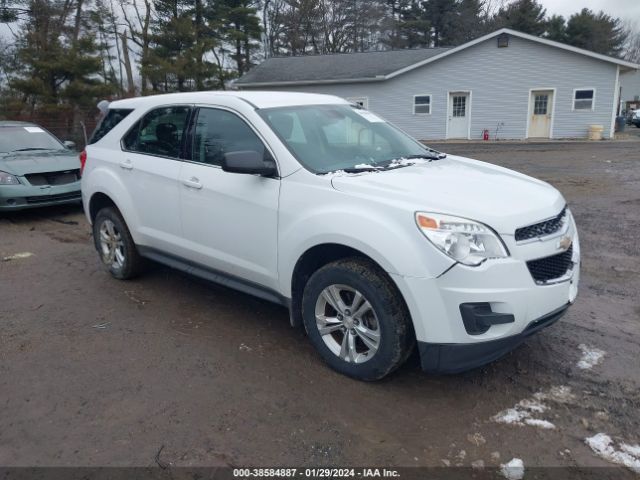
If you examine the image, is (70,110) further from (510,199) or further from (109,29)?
(510,199)

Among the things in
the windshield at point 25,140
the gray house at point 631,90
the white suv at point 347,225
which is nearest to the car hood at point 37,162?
the windshield at point 25,140

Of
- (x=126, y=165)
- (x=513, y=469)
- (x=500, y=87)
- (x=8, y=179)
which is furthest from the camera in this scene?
(x=500, y=87)

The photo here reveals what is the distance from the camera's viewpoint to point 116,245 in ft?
17.9

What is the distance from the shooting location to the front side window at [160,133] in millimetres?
4609

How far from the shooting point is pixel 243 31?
3347 cm

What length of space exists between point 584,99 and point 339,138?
23.5 metres

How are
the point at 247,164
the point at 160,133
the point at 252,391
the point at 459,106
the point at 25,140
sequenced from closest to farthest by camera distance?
the point at 252,391 < the point at 247,164 < the point at 160,133 < the point at 25,140 < the point at 459,106

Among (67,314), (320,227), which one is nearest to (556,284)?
(320,227)

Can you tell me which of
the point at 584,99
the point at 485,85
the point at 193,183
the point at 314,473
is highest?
the point at 485,85

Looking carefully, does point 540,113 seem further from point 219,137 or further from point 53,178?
point 219,137

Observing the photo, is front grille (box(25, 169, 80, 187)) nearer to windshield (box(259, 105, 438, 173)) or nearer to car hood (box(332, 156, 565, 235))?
windshield (box(259, 105, 438, 173))

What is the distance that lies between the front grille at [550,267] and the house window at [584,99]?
2359 cm

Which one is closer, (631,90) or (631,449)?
(631,449)

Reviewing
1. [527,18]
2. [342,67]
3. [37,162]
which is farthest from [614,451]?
[527,18]
